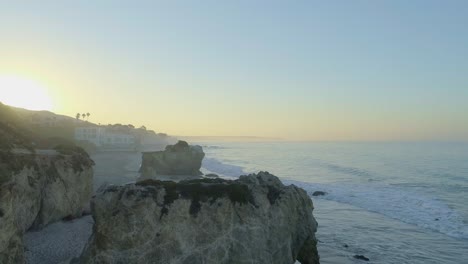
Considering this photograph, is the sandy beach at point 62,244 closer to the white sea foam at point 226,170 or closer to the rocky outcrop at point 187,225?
the rocky outcrop at point 187,225

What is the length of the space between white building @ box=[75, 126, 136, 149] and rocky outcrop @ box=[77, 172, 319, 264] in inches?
4294

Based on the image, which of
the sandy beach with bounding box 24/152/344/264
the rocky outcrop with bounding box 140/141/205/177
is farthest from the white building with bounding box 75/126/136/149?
the sandy beach with bounding box 24/152/344/264

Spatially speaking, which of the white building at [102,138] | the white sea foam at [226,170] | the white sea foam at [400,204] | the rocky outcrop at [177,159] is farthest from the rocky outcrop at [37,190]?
the white building at [102,138]

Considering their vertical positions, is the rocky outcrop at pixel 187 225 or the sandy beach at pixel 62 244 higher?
the rocky outcrop at pixel 187 225

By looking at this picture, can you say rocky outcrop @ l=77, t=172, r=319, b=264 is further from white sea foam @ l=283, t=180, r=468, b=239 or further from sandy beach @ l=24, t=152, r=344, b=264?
white sea foam @ l=283, t=180, r=468, b=239

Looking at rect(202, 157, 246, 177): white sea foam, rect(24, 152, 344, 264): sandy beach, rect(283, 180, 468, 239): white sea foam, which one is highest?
rect(283, 180, 468, 239): white sea foam

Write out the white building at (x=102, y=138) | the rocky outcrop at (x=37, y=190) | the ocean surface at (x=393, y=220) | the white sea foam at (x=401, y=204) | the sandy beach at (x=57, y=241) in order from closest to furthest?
the rocky outcrop at (x=37, y=190), the sandy beach at (x=57, y=241), the ocean surface at (x=393, y=220), the white sea foam at (x=401, y=204), the white building at (x=102, y=138)

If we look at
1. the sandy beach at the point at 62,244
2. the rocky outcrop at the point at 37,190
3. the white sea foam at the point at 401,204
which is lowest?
the sandy beach at the point at 62,244

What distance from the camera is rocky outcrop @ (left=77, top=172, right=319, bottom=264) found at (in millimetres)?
A: 16125

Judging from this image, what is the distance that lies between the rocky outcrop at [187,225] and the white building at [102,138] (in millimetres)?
109060

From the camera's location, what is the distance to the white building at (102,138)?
121 meters

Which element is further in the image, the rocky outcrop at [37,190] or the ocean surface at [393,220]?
the ocean surface at [393,220]

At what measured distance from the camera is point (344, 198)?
163 feet

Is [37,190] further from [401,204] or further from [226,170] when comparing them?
[226,170]
